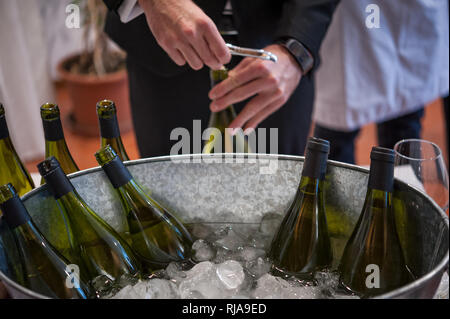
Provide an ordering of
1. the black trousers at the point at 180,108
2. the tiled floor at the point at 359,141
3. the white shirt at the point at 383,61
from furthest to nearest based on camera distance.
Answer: the tiled floor at the point at 359,141 → the white shirt at the point at 383,61 → the black trousers at the point at 180,108

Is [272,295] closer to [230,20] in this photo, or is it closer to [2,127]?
[2,127]

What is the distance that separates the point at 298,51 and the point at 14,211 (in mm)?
592

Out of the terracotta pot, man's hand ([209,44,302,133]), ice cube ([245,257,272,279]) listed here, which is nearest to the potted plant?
the terracotta pot

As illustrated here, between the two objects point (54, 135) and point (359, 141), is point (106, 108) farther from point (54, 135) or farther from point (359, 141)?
point (359, 141)

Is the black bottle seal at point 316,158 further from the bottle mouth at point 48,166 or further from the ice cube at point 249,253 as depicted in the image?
the bottle mouth at point 48,166

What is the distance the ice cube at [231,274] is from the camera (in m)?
0.50

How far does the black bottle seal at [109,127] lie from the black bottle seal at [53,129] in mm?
54

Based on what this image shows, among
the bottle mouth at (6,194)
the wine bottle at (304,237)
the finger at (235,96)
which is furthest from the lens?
the finger at (235,96)

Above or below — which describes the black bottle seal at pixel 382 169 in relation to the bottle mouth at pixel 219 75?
below

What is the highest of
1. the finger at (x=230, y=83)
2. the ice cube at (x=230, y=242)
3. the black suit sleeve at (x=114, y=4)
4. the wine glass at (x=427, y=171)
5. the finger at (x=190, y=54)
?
the black suit sleeve at (x=114, y=4)

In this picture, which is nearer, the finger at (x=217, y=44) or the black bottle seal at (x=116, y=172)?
the black bottle seal at (x=116, y=172)

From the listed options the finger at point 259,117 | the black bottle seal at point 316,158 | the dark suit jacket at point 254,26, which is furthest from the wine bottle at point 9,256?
the dark suit jacket at point 254,26

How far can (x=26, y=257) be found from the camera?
514 millimetres

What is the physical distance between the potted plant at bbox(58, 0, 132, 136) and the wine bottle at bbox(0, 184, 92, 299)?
178 centimetres
